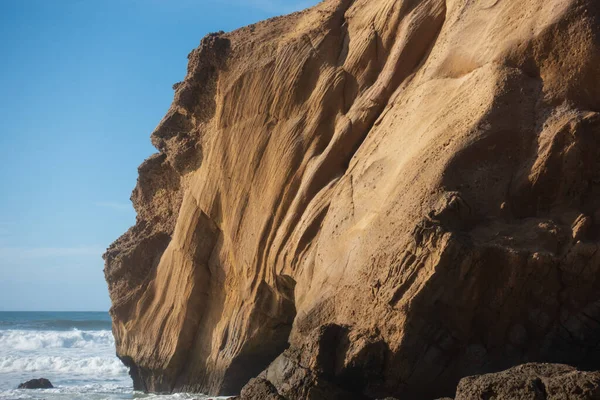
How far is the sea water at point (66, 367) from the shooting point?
60.0 feet

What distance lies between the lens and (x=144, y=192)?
18797mm

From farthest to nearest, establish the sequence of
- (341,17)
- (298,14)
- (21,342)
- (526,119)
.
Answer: (21,342) → (298,14) → (341,17) → (526,119)

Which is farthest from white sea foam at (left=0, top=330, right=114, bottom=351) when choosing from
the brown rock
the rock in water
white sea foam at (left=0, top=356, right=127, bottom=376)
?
the brown rock

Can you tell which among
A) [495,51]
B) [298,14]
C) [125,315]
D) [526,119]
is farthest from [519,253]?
[125,315]

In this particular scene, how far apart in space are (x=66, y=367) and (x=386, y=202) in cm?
1781

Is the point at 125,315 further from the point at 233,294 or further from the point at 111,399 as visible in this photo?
the point at 233,294

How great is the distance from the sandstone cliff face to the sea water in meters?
2.61

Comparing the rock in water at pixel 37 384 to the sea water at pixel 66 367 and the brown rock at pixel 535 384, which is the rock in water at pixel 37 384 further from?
the brown rock at pixel 535 384

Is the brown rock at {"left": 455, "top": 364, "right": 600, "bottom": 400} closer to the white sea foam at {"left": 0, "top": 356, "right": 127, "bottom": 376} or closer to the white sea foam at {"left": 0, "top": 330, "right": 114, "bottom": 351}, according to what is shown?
the white sea foam at {"left": 0, "top": 356, "right": 127, "bottom": 376}

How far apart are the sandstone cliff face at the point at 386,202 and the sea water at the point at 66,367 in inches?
103

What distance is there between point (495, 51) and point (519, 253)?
10.3 ft

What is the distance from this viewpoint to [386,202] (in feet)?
38.1

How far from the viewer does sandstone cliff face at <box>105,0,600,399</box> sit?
10.6 meters

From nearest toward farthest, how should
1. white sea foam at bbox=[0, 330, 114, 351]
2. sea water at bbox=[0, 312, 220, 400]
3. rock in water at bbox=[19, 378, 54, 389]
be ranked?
sea water at bbox=[0, 312, 220, 400] < rock in water at bbox=[19, 378, 54, 389] < white sea foam at bbox=[0, 330, 114, 351]
